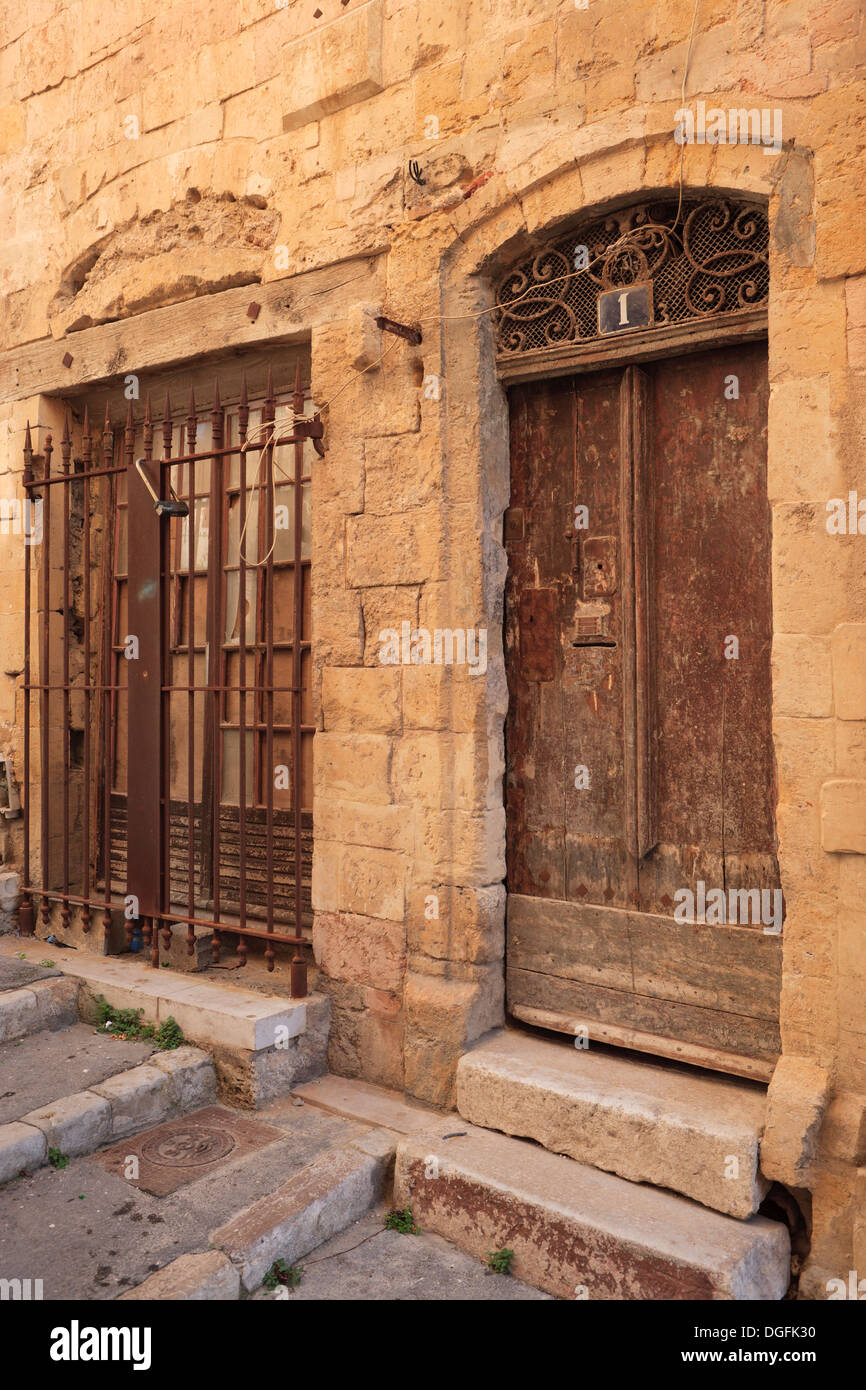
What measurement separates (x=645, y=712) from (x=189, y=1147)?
7.18ft


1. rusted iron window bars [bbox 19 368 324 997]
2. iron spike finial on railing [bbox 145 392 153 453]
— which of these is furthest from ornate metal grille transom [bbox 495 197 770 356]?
iron spike finial on railing [bbox 145 392 153 453]

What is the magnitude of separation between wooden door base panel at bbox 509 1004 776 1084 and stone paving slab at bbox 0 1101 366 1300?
763 mm

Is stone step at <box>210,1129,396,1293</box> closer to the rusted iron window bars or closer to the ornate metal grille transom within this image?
the rusted iron window bars

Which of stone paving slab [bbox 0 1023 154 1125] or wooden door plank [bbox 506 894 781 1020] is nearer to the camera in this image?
wooden door plank [bbox 506 894 781 1020]

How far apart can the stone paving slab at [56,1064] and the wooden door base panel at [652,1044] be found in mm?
1532

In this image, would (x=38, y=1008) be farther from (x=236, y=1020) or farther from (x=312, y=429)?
(x=312, y=429)

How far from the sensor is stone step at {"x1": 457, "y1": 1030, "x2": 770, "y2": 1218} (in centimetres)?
273

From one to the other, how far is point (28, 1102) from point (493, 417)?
9.73 feet

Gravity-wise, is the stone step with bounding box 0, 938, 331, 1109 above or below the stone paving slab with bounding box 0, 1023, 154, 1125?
above

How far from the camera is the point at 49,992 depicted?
158 inches

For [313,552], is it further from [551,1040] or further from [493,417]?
[551,1040]

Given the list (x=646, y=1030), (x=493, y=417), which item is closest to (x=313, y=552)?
(x=493, y=417)

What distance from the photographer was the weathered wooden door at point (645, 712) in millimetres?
3100

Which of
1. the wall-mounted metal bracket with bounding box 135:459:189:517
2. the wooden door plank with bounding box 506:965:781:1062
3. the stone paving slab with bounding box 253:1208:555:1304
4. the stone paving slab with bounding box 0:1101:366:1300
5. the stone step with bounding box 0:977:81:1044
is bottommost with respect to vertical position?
the stone paving slab with bounding box 253:1208:555:1304
